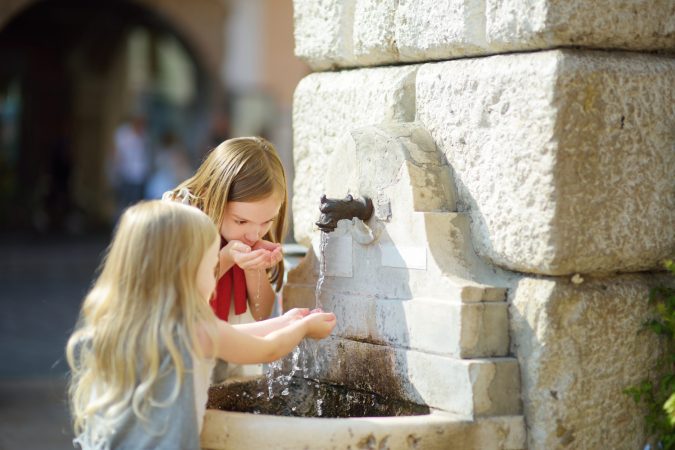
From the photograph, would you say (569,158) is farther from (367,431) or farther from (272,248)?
(272,248)

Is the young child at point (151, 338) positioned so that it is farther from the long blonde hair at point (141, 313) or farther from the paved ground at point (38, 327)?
the paved ground at point (38, 327)

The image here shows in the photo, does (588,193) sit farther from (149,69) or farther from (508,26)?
(149,69)

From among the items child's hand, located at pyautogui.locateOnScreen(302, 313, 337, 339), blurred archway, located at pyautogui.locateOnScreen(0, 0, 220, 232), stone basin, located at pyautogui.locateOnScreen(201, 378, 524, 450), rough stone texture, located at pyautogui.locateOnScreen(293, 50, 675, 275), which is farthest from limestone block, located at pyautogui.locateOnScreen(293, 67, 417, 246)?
blurred archway, located at pyautogui.locateOnScreen(0, 0, 220, 232)

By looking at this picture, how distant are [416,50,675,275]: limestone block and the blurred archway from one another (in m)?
14.3

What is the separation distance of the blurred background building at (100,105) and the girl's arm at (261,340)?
8.98 metres

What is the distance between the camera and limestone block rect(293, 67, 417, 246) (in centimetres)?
318

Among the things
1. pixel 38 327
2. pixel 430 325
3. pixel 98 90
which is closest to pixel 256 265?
pixel 430 325

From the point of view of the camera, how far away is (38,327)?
27.3 feet

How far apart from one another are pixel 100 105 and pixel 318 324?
51.7 ft

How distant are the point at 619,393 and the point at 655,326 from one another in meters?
0.18

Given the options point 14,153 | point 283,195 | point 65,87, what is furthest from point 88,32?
point 283,195

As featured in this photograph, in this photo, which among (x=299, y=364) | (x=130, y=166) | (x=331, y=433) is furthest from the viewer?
(x=130, y=166)

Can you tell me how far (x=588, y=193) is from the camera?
2682 millimetres

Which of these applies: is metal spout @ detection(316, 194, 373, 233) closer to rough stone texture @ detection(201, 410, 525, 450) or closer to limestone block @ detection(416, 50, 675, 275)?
limestone block @ detection(416, 50, 675, 275)
